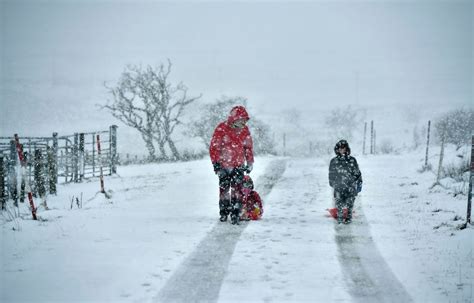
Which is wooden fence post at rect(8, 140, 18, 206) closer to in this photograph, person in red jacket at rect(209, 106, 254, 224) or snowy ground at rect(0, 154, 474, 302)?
snowy ground at rect(0, 154, 474, 302)

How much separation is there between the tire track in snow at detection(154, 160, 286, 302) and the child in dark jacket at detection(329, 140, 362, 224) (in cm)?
186

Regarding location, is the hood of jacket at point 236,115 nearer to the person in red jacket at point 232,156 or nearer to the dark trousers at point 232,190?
the person in red jacket at point 232,156

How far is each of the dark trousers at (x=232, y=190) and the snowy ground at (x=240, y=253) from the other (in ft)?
1.21

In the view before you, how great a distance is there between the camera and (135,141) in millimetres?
61906

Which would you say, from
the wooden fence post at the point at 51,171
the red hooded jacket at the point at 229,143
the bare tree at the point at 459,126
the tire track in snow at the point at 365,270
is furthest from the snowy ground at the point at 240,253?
the bare tree at the point at 459,126

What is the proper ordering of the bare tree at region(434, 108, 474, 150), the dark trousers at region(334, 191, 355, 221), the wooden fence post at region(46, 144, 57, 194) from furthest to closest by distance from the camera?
the bare tree at region(434, 108, 474, 150) < the wooden fence post at region(46, 144, 57, 194) < the dark trousers at region(334, 191, 355, 221)

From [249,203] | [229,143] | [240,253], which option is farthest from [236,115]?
[240,253]

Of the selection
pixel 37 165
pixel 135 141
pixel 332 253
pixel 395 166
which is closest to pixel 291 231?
pixel 332 253

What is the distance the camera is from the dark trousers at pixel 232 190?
7.95 meters

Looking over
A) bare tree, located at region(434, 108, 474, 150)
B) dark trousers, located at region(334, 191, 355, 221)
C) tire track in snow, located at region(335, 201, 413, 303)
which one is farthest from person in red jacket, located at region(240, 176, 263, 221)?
bare tree, located at region(434, 108, 474, 150)

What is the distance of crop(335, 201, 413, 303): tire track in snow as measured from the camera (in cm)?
458

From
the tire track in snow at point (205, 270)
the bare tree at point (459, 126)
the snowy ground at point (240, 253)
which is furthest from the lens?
the bare tree at point (459, 126)

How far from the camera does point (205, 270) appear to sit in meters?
5.31

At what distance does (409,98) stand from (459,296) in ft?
389
